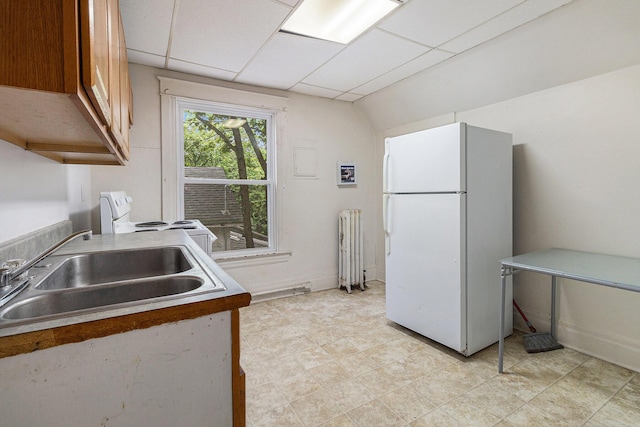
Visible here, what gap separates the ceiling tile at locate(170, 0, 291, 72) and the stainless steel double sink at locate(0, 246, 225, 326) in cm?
156

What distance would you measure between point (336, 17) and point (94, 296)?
2.28m

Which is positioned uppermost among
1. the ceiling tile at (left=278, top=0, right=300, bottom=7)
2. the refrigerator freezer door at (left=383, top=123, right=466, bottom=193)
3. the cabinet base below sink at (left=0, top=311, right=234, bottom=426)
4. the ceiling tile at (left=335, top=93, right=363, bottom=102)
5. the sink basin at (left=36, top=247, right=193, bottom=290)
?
the ceiling tile at (left=335, top=93, right=363, bottom=102)

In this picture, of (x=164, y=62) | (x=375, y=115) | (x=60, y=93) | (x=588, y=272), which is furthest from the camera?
(x=375, y=115)

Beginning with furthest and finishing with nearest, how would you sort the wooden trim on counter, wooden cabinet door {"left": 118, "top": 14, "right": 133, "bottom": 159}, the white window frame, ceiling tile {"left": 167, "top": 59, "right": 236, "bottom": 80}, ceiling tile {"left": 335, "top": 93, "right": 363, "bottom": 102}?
ceiling tile {"left": 335, "top": 93, "right": 363, "bottom": 102} → the white window frame → ceiling tile {"left": 167, "top": 59, "right": 236, "bottom": 80} → wooden cabinet door {"left": 118, "top": 14, "right": 133, "bottom": 159} → the wooden trim on counter

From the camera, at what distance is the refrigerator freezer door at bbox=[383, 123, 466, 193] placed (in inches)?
86.4

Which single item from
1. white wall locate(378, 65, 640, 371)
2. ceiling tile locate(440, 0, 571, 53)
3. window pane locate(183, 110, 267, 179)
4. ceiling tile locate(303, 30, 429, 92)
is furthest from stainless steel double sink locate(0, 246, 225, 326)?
white wall locate(378, 65, 640, 371)

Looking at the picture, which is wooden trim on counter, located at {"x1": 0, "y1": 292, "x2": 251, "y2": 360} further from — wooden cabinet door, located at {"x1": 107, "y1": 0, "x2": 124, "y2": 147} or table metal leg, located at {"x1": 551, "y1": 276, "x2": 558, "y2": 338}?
table metal leg, located at {"x1": 551, "y1": 276, "x2": 558, "y2": 338}

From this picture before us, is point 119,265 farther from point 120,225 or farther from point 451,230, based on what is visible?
point 451,230

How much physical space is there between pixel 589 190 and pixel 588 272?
92cm

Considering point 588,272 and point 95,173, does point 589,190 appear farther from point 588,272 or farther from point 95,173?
point 95,173

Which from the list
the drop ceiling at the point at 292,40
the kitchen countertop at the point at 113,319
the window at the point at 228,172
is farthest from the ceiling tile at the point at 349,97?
the kitchen countertop at the point at 113,319

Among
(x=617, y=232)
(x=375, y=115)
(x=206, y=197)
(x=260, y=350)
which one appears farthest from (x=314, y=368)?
Result: (x=375, y=115)

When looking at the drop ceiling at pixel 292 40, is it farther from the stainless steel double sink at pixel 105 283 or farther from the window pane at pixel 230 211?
the stainless steel double sink at pixel 105 283

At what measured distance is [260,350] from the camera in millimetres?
2381
